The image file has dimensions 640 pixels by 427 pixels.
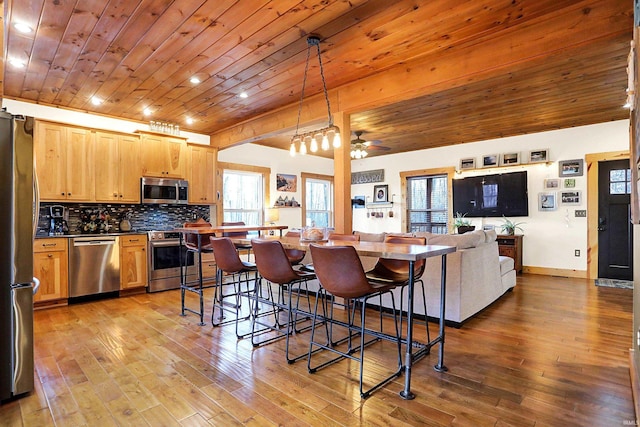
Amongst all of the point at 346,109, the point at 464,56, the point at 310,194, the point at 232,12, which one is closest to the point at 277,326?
the point at 346,109

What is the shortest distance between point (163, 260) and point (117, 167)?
1.49m

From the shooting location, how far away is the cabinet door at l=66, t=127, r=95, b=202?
4.45 m

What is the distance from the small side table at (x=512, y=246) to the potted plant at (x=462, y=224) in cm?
54

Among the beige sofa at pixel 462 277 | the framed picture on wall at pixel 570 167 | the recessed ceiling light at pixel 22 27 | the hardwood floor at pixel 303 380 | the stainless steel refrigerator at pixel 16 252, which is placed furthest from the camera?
the framed picture on wall at pixel 570 167

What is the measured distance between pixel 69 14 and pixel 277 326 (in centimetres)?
304

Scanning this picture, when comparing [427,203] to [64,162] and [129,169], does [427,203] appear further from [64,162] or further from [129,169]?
[64,162]

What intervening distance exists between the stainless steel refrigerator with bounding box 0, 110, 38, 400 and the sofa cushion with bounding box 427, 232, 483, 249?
134 inches

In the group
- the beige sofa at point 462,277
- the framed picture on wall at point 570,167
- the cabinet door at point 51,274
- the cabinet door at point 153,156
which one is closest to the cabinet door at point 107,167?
the cabinet door at point 153,156

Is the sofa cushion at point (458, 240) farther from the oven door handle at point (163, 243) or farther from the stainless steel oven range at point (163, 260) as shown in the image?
the oven door handle at point (163, 243)

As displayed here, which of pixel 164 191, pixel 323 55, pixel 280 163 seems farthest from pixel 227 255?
pixel 280 163

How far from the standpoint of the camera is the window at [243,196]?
6.43 metres

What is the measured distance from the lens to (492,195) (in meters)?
6.57

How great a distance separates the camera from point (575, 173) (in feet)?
18.9

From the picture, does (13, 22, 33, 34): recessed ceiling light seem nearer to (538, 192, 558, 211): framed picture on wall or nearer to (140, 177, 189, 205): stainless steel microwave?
(140, 177, 189, 205): stainless steel microwave
